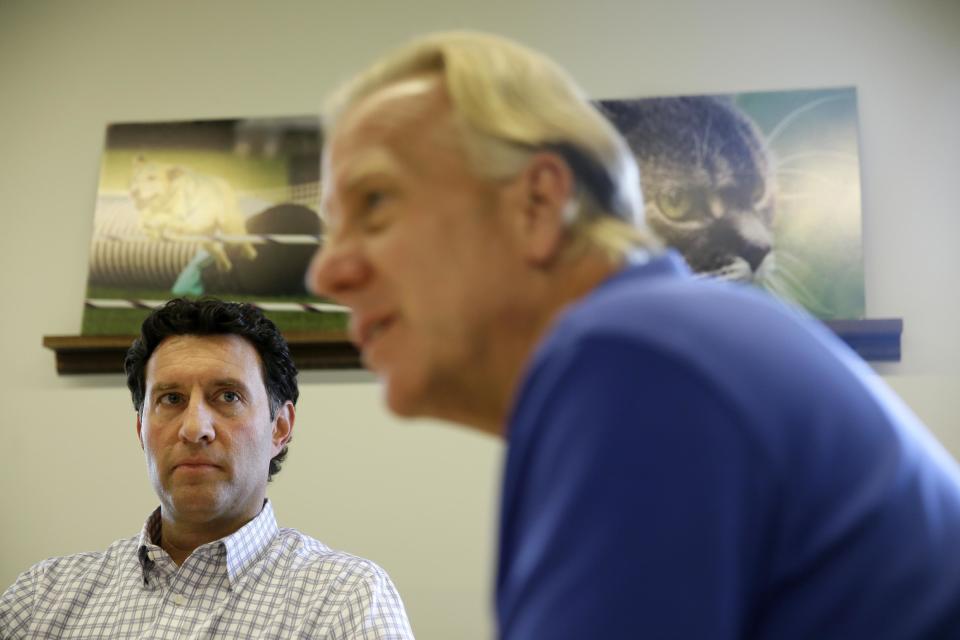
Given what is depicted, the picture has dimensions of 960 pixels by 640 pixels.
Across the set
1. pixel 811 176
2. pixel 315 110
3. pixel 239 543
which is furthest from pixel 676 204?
pixel 239 543

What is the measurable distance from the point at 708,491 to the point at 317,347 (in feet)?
8.43

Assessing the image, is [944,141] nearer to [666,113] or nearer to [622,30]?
[666,113]

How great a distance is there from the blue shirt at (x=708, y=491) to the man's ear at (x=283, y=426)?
1.80 m

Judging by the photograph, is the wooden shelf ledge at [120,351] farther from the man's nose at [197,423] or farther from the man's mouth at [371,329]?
the man's mouth at [371,329]

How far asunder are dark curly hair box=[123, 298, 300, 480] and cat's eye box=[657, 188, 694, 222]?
1211 millimetres

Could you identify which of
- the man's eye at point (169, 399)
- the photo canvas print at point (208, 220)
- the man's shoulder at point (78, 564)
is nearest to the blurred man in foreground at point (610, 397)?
the man's eye at point (169, 399)

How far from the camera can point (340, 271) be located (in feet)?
2.55

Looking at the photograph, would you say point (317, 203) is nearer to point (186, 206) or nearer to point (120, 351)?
point (186, 206)

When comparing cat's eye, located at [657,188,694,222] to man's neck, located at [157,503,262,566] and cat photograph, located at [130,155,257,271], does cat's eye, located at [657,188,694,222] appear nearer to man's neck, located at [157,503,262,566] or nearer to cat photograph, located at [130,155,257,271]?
cat photograph, located at [130,155,257,271]

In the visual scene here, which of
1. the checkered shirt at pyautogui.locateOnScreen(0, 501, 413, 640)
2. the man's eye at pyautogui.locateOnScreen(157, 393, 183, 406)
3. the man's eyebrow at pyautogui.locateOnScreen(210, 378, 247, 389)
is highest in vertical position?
the man's eyebrow at pyautogui.locateOnScreen(210, 378, 247, 389)

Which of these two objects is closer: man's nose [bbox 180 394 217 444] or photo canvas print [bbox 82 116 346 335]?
man's nose [bbox 180 394 217 444]

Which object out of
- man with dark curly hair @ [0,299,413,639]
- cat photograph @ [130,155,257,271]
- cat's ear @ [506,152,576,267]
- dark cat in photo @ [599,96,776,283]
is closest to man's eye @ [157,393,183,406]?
man with dark curly hair @ [0,299,413,639]

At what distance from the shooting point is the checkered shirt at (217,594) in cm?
202

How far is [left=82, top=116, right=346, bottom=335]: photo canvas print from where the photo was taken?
10.2ft
